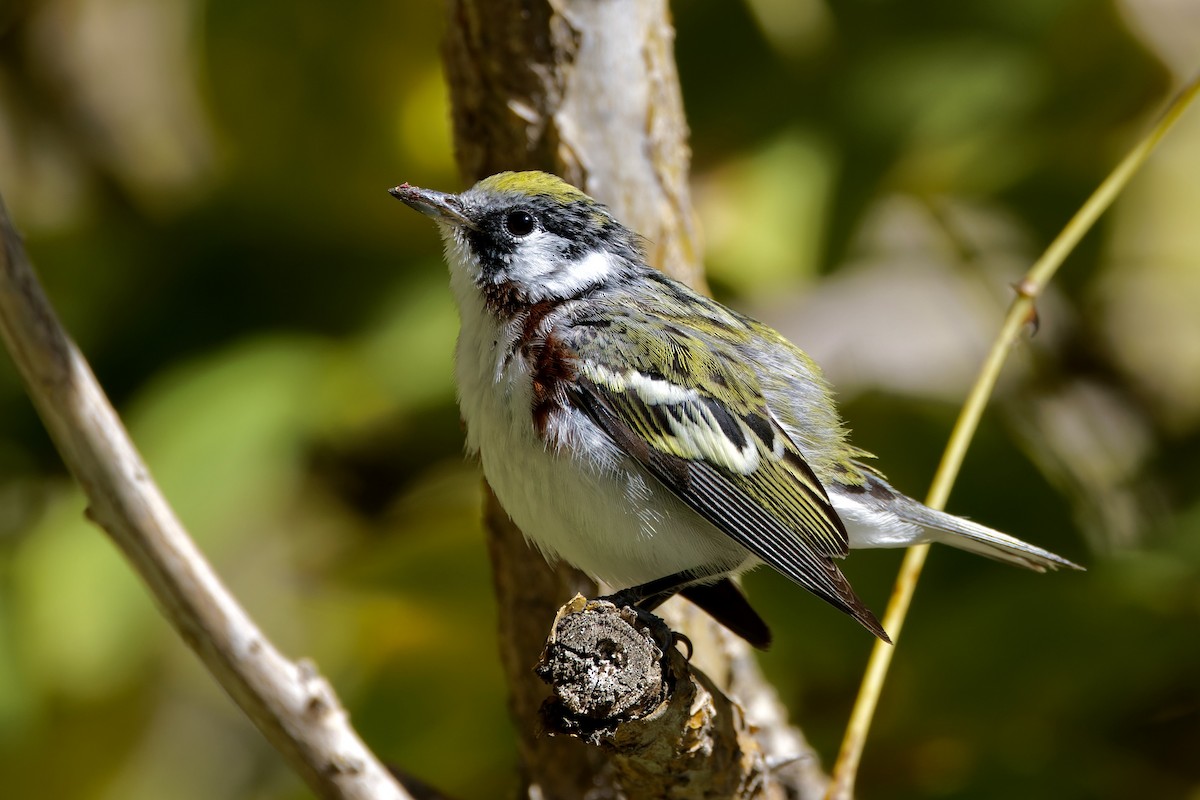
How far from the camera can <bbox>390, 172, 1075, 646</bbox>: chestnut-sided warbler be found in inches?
77.6

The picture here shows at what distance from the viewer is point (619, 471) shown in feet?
6.53

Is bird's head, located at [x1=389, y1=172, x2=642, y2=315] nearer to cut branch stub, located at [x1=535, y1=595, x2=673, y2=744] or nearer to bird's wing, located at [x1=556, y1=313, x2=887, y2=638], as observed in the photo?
bird's wing, located at [x1=556, y1=313, x2=887, y2=638]

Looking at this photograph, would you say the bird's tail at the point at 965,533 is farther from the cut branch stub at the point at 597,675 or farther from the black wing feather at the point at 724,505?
the cut branch stub at the point at 597,675

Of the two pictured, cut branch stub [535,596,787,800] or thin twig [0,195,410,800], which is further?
thin twig [0,195,410,800]

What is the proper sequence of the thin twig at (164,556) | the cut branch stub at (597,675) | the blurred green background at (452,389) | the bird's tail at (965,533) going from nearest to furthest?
the cut branch stub at (597,675) → the thin twig at (164,556) → the bird's tail at (965,533) → the blurred green background at (452,389)

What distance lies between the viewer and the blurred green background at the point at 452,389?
9.33ft

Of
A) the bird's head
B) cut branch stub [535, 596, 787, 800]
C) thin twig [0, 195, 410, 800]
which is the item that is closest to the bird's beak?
the bird's head

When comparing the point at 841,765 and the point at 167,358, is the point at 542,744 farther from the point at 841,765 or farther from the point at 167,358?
the point at 167,358

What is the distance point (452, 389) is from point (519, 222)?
0.96 metres

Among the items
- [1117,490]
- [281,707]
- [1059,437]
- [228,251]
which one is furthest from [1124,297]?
[281,707]

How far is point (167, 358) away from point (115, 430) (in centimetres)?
159

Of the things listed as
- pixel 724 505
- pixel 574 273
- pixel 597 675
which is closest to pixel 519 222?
pixel 574 273

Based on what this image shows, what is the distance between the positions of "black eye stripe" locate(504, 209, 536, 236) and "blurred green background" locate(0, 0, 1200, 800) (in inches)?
35.4

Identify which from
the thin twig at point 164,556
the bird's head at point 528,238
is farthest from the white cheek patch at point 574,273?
the thin twig at point 164,556
